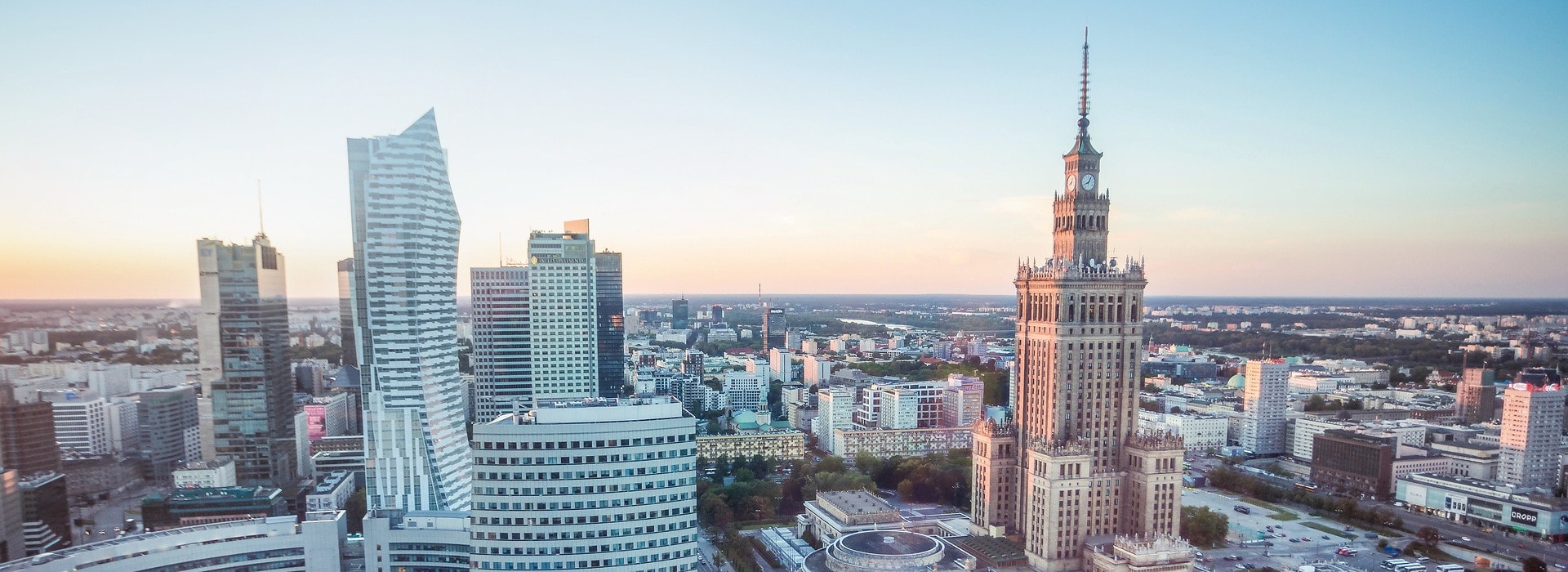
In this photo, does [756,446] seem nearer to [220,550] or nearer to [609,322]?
[609,322]

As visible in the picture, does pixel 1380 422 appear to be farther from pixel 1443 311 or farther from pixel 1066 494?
pixel 1066 494

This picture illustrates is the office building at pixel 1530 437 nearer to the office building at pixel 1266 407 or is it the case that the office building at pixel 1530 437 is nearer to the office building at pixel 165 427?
the office building at pixel 1266 407

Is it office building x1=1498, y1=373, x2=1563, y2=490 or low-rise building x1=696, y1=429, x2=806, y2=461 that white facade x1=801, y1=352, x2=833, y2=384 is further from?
office building x1=1498, y1=373, x2=1563, y2=490

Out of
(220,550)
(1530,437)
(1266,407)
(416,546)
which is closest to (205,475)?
(220,550)

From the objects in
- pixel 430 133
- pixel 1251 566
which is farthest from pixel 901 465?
pixel 430 133

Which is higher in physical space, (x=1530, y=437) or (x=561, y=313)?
(x=561, y=313)

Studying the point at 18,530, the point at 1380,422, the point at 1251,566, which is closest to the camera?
the point at 18,530
